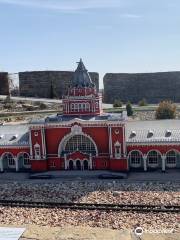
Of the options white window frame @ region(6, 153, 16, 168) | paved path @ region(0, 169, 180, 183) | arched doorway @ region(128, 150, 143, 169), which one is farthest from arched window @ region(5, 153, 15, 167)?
arched doorway @ region(128, 150, 143, 169)

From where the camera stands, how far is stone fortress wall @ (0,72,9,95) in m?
88.1

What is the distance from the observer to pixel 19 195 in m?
28.3

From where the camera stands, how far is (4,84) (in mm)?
89125

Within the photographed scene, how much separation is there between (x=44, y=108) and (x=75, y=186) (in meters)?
44.3

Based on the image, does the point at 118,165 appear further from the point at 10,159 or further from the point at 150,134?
the point at 10,159

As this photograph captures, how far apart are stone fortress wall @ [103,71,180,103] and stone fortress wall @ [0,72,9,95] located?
23164 mm

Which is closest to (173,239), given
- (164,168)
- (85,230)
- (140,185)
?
(85,230)

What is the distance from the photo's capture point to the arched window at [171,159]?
33875 millimetres

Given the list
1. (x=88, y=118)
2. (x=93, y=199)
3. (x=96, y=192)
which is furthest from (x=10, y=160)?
(x=93, y=199)

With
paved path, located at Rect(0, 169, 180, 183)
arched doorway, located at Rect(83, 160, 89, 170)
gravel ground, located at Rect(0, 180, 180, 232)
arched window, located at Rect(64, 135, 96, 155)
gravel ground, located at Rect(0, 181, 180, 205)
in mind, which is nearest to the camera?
gravel ground, located at Rect(0, 180, 180, 232)

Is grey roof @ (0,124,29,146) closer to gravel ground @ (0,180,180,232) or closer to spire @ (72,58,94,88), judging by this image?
gravel ground @ (0,180,180,232)

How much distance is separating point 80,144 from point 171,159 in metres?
8.17

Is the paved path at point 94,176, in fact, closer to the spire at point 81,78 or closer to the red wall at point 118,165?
the red wall at point 118,165

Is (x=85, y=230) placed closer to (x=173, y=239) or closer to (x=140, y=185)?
(x=173, y=239)
